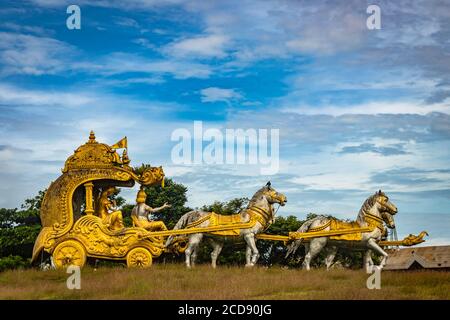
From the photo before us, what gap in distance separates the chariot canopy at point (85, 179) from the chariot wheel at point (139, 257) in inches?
63.1

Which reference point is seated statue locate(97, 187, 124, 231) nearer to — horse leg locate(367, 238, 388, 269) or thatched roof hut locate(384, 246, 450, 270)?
horse leg locate(367, 238, 388, 269)

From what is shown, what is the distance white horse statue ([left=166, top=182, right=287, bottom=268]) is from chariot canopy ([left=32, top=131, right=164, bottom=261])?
193 centimetres

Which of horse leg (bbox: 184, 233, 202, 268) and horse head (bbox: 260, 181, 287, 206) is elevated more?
horse head (bbox: 260, 181, 287, 206)

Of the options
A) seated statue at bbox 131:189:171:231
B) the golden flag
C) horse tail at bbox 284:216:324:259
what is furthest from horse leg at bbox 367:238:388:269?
the golden flag

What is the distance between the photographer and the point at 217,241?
945 inches

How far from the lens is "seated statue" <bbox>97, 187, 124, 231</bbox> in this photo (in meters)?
24.0

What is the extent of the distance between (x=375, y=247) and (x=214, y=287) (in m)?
6.28

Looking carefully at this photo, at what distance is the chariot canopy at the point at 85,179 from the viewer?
78.9 ft

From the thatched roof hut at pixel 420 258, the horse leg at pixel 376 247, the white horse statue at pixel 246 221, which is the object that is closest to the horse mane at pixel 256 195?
the white horse statue at pixel 246 221

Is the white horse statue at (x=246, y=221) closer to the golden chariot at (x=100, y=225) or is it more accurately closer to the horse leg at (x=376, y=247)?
the golden chariot at (x=100, y=225)

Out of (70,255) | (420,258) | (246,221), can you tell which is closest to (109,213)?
(70,255)

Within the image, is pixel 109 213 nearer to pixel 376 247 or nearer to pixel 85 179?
pixel 85 179
